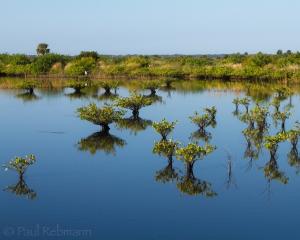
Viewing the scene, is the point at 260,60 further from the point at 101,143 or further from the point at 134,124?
the point at 101,143

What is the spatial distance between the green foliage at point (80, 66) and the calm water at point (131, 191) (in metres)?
36.2

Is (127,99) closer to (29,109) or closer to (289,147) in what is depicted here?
(29,109)

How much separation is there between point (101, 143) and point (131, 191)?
21.9 feet

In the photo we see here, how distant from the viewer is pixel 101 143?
21.5 meters

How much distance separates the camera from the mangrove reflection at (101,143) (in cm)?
Answer: 2053

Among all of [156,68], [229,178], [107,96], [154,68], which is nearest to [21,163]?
[229,178]

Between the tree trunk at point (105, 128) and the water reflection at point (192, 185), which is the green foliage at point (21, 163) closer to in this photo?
the water reflection at point (192, 185)

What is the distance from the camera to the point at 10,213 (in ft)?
42.5

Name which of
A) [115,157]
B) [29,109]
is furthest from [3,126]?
[115,157]

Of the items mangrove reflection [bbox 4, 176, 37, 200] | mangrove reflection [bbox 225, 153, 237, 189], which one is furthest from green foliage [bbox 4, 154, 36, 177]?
mangrove reflection [bbox 225, 153, 237, 189]

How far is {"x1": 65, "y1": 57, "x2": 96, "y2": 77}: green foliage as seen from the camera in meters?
61.8

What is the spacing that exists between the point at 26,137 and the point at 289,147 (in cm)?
1121

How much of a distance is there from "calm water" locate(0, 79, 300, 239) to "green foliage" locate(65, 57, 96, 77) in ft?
119

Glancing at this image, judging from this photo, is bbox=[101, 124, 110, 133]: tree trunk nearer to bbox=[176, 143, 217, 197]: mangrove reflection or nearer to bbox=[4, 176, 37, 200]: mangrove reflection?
bbox=[176, 143, 217, 197]: mangrove reflection
